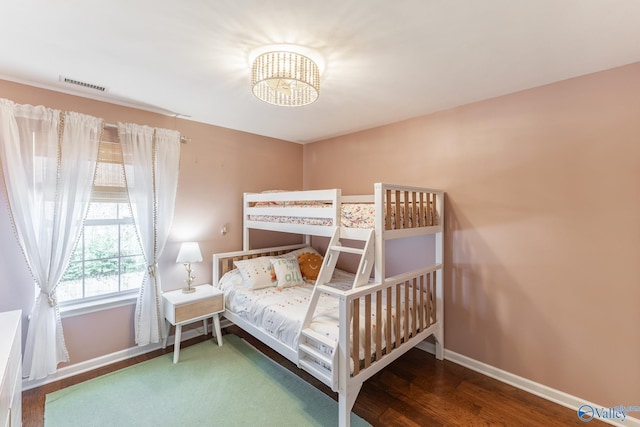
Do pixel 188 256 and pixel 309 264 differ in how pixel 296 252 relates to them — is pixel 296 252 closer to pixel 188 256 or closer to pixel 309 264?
pixel 309 264

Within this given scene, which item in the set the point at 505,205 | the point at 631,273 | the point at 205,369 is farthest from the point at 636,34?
the point at 205,369

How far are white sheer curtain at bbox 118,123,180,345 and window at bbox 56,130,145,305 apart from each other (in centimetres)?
11

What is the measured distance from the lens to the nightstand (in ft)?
8.74

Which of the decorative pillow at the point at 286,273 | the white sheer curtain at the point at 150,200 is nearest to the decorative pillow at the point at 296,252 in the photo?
the decorative pillow at the point at 286,273

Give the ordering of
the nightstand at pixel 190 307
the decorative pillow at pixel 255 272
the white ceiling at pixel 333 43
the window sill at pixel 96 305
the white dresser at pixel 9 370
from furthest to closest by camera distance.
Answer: the decorative pillow at pixel 255 272 → the nightstand at pixel 190 307 → the window sill at pixel 96 305 → the white ceiling at pixel 333 43 → the white dresser at pixel 9 370

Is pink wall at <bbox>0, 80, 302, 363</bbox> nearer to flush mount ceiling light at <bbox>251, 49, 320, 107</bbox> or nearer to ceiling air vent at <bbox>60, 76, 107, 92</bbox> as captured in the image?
ceiling air vent at <bbox>60, 76, 107, 92</bbox>

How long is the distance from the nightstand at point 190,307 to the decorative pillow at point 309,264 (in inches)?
38.2

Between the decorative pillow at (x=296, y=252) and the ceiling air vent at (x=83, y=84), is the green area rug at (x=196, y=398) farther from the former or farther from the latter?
the ceiling air vent at (x=83, y=84)

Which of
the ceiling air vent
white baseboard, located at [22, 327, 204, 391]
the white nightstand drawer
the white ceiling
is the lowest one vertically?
white baseboard, located at [22, 327, 204, 391]

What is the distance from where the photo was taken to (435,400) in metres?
2.17

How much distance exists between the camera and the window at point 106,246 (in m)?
2.54

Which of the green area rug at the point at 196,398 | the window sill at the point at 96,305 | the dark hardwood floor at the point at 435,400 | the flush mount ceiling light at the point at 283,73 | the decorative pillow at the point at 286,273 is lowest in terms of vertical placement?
the dark hardwood floor at the point at 435,400

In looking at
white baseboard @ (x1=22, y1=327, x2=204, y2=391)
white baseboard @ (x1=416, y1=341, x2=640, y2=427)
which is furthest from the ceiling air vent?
white baseboard @ (x1=416, y1=341, x2=640, y2=427)

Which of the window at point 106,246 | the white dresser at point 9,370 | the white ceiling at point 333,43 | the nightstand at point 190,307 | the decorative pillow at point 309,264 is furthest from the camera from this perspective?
the decorative pillow at point 309,264
